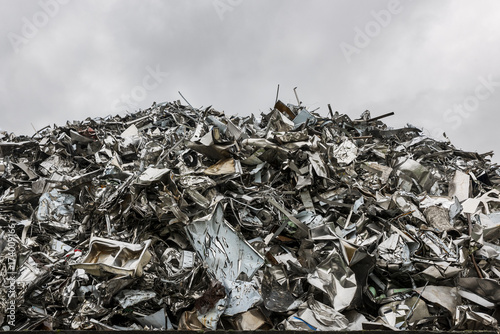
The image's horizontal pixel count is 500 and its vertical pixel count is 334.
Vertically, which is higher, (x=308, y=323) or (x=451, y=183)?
(x=451, y=183)

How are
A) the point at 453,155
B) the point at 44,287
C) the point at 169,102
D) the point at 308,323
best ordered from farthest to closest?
the point at 169,102, the point at 453,155, the point at 44,287, the point at 308,323

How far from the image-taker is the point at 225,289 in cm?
314

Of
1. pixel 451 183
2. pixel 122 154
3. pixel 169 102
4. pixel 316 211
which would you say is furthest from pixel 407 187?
pixel 169 102

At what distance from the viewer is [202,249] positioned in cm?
339

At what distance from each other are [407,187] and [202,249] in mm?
3305

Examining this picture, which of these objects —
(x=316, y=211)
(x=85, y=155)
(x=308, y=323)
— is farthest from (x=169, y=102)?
(x=308, y=323)

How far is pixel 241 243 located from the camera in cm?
339

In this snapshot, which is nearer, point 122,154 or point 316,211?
point 316,211

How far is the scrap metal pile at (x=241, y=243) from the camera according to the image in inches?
122

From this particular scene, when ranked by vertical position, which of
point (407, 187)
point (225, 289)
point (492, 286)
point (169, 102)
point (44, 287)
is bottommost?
point (492, 286)

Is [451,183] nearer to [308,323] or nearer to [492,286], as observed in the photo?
[492,286]

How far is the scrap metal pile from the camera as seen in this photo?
3.10m

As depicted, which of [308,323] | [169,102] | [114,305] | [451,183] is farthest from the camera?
[169,102]

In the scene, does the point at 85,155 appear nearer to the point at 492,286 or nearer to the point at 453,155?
the point at 492,286
